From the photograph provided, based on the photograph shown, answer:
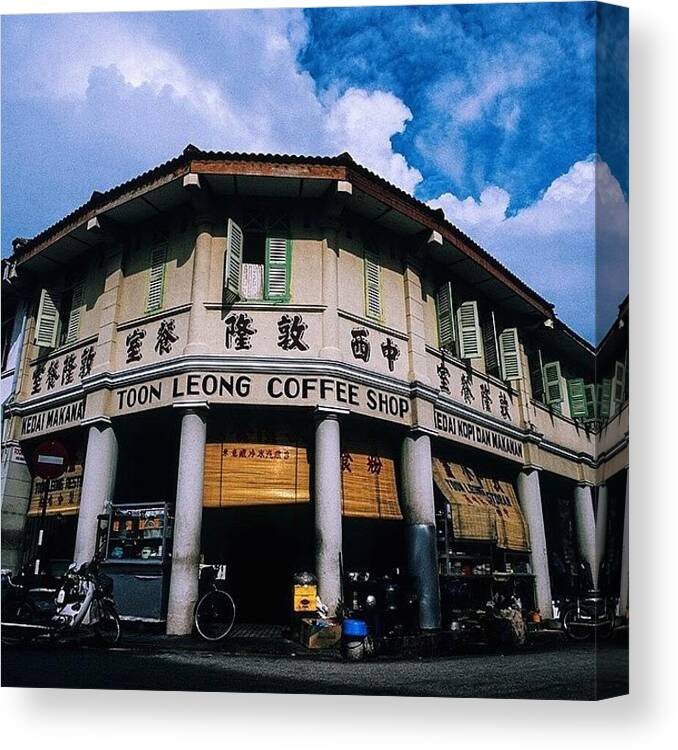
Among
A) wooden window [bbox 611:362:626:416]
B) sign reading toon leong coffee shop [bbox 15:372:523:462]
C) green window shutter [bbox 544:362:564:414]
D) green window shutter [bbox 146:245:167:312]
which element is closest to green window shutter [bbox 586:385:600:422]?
wooden window [bbox 611:362:626:416]

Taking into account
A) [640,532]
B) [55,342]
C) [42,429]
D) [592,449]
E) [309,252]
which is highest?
[309,252]

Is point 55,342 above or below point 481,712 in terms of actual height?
above

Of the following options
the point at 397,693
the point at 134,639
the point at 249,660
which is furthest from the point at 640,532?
the point at 134,639

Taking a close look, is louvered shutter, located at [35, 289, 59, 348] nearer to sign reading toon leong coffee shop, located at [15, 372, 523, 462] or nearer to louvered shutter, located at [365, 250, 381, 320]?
sign reading toon leong coffee shop, located at [15, 372, 523, 462]

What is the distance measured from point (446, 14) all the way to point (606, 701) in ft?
25.4

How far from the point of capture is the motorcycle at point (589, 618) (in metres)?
7.73

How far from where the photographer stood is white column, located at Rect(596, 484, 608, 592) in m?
7.91

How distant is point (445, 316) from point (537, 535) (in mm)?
3121

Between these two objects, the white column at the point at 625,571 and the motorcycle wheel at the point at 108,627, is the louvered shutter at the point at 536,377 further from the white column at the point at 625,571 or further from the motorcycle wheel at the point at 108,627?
the motorcycle wheel at the point at 108,627

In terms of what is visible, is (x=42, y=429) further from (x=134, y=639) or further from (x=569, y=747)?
(x=569, y=747)

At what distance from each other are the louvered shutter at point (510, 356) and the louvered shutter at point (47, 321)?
20.7 ft

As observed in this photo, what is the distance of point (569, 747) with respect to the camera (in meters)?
7.36

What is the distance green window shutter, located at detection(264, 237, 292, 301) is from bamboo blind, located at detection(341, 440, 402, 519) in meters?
2.06

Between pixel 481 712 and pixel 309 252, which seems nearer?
pixel 481 712
